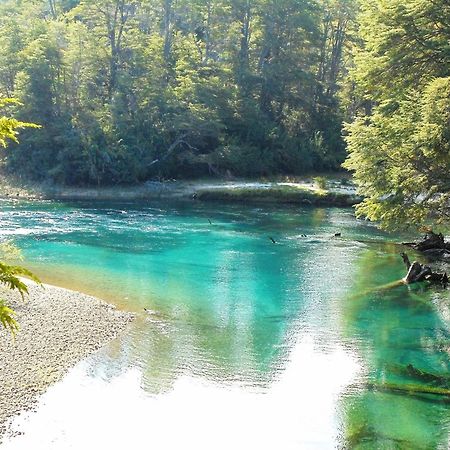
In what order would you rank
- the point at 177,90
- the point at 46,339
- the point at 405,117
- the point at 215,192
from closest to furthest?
the point at 46,339 < the point at 405,117 < the point at 215,192 < the point at 177,90

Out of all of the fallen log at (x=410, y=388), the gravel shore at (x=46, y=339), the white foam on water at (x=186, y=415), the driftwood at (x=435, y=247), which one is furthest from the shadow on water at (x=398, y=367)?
the gravel shore at (x=46, y=339)

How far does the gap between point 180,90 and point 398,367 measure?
130ft

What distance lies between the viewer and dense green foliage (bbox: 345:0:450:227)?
22.0 m

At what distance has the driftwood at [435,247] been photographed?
95.2 feet

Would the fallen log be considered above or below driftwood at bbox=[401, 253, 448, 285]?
below

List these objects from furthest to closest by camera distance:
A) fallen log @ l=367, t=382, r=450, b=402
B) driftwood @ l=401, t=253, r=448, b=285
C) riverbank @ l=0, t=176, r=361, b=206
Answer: riverbank @ l=0, t=176, r=361, b=206, driftwood @ l=401, t=253, r=448, b=285, fallen log @ l=367, t=382, r=450, b=402

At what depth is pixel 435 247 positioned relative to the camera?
96.8 ft

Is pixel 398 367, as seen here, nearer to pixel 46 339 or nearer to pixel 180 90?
pixel 46 339

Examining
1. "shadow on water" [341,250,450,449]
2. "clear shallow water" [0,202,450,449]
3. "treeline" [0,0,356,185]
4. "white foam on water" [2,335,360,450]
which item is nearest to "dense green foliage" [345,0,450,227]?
"shadow on water" [341,250,450,449]

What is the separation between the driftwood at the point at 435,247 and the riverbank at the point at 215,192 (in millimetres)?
16330

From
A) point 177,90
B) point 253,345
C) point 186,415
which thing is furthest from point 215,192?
point 186,415

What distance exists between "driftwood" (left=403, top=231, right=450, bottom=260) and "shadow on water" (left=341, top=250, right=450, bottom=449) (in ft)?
18.6

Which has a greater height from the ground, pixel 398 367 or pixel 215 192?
pixel 215 192

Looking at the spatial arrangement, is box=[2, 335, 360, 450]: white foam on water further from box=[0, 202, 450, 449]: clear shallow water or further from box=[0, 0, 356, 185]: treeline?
box=[0, 0, 356, 185]: treeline
